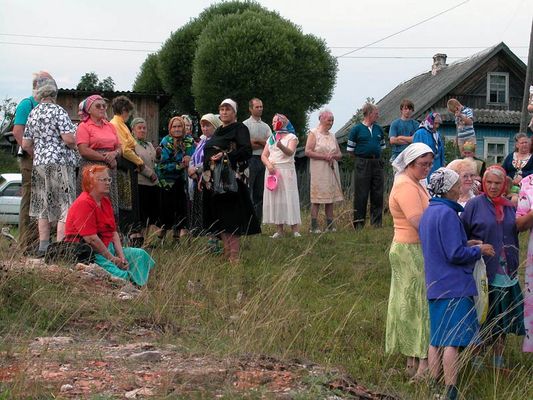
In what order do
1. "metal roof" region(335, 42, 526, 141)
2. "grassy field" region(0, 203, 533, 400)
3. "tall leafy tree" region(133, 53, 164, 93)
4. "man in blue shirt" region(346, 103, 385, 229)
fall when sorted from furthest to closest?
"tall leafy tree" region(133, 53, 164, 93)
"metal roof" region(335, 42, 526, 141)
"man in blue shirt" region(346, 103, 385, 229)
"grassy field" region(0, 203, 533, 400)

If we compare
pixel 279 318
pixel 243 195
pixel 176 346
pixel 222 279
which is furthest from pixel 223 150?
pixel 176 346

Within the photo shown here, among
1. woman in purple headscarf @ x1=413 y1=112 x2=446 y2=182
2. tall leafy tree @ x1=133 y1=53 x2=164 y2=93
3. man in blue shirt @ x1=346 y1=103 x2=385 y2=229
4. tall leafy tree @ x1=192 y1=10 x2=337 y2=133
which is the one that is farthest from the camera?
tall leafy tree @ x1=133 y1=53 x2=164 y2=93

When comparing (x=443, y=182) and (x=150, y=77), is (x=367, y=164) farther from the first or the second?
(x=150, y=77)

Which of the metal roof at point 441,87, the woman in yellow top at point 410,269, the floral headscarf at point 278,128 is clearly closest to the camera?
the woman in yellow top at point 410,269

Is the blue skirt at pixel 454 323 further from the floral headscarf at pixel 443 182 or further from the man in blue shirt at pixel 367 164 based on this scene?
the man in blue shirt at pixel 367 164

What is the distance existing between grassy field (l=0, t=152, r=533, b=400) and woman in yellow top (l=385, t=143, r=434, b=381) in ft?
0.69

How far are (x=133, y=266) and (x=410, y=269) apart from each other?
3022 millimetres

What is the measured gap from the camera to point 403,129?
13.0 m

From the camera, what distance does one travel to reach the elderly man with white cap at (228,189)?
9.70m

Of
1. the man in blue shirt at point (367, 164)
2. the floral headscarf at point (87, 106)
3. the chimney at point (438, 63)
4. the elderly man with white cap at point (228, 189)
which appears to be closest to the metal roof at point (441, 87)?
the chimney at point (438, 63)

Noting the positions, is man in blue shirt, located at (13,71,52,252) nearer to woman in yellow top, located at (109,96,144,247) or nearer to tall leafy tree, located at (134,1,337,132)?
woman in yellow top, located at (109,96,144,247)

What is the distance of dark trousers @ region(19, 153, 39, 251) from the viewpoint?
31.2 ft

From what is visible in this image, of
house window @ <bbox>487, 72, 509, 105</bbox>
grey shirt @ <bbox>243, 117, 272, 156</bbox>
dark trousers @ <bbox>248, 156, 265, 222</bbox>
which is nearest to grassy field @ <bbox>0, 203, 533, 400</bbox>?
dark trousers @ <bbox>248, 156, 265, 222</bbox>

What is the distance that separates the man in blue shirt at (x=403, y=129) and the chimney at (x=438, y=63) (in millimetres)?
29278
